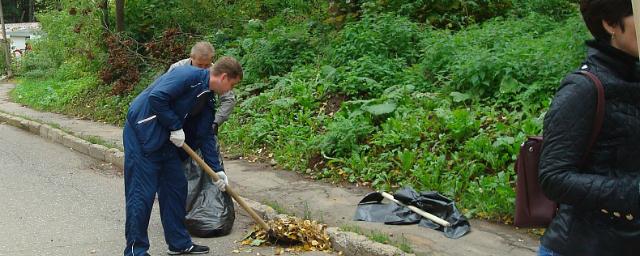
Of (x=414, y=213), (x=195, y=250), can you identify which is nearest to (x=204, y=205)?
(x=195, y=250)

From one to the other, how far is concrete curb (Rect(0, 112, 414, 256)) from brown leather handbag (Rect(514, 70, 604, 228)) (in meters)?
2.50

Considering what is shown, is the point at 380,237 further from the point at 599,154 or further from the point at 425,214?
the point at 599,154

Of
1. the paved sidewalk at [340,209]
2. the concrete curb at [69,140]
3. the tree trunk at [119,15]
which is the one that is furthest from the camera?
the tree trunk at [119,15]

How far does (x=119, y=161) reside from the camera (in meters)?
9.88

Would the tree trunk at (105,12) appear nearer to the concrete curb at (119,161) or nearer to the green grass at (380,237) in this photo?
the concrete curb at (119,161)

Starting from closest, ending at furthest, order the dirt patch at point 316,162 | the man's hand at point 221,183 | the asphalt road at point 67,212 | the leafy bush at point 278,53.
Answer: the man's hand at point 221,183
the asphalt road at point 67,212
the dirt patch at point 316,162
the leafy bush at point 278,53

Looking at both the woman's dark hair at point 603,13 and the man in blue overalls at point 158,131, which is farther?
the man in blue overalls at point 158,131

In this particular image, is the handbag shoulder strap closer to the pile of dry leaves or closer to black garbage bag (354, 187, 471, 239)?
black garbage bag (354, 187, 471, 239)

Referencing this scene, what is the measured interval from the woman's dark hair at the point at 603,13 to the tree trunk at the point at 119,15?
1475 cm

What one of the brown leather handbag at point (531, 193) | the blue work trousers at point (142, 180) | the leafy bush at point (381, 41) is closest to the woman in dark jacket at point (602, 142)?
the brown leather handbag at point (531, 193)

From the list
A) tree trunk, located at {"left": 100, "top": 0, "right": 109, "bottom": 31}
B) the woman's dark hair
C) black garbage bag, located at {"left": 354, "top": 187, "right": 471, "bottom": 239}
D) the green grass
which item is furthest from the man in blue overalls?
tree trunk, located at {"left": 100, "top": 0, "right": 109, "bottom": 31}

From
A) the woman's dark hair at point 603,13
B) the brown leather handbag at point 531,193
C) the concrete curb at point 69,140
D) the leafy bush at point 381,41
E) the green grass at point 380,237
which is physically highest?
the woman's dark hair at point 603,13

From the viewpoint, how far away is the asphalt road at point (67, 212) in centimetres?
593

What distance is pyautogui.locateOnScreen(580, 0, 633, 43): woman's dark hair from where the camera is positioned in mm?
2141
